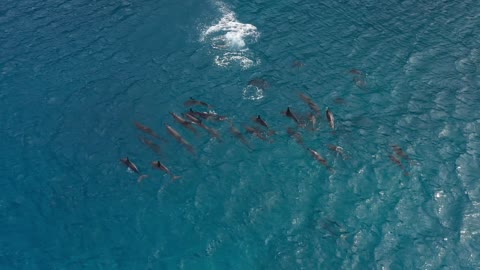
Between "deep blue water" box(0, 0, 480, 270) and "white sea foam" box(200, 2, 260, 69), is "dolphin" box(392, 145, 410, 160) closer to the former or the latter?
"deep blue water" box(0, 0, 480, 270)

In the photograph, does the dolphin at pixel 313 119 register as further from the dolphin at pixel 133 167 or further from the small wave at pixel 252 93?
the dolphin at pixel 133 167

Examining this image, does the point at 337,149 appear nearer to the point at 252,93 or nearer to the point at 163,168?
the point at 252,93

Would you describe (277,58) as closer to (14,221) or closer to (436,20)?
(436,20)

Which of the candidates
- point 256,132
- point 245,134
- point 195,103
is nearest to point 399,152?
point 256,132

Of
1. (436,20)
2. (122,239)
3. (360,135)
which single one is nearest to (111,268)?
(122,239)

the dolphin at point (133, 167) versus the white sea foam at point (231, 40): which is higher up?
the white sea foam at point (231, 40)

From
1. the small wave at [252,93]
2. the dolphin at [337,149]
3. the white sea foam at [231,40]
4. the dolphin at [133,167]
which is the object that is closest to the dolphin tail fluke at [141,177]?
the dolphin at [133,167]
